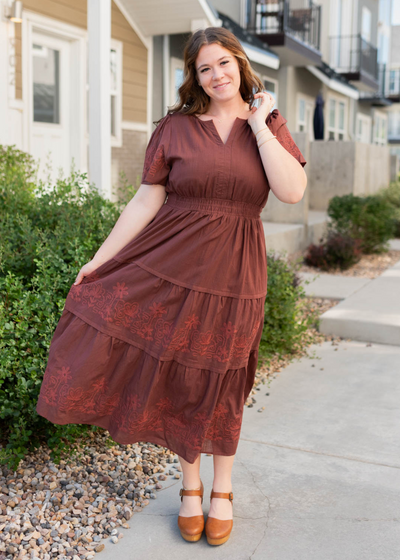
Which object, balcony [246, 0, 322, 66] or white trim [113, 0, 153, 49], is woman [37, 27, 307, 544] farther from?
balcony [246, 0, 322, 66]

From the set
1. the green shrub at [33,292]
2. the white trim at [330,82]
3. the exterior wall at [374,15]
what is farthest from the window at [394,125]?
the green shrub at [33,292]

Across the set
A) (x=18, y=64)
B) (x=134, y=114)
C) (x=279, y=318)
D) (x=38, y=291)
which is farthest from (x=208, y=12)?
(x=38, y=291)

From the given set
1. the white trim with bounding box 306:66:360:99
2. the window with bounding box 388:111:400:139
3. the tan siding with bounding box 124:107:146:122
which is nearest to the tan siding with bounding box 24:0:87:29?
the tan siding with bounding box 124:107:146:122

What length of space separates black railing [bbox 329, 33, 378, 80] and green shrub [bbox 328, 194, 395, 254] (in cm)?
1007

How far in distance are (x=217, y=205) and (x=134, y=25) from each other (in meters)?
7.43

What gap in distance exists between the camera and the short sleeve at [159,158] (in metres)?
2.26

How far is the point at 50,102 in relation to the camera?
25.5 feet

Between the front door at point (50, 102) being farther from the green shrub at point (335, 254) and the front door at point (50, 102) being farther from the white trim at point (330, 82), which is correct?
the white trim at point (330, 82)

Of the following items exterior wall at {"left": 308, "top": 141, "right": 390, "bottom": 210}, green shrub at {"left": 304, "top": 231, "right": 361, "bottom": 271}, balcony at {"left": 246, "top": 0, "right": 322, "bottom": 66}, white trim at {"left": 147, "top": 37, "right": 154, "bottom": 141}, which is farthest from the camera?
balcony at {"left": 246, "top": 0, "right": 322, "bottom": 66}

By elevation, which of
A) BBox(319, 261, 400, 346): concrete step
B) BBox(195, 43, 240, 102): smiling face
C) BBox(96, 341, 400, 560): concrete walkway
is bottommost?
BBox(96, 341, 400, 560): concrete walkway

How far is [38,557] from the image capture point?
7.22ft

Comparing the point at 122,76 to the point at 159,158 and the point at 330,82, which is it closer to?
the point at 159,158

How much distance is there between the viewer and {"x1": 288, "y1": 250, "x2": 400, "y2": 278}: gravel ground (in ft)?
27.1

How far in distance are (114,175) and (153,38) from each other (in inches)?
84.2
